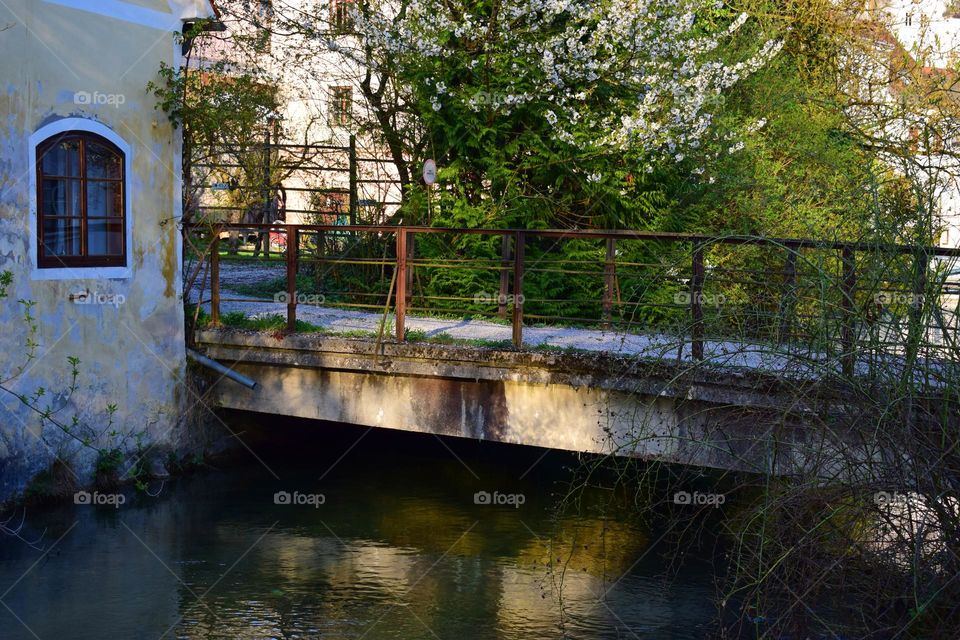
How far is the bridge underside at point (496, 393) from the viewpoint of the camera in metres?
9.54

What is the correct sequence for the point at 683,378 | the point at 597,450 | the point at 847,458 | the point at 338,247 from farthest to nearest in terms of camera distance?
the point at 338,247
the point at 597,450
the point at 683,378
the point at 847,458

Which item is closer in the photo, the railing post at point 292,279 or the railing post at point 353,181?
the railing post at point 292,279

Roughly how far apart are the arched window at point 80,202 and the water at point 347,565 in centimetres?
265

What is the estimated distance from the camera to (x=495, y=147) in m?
15.3

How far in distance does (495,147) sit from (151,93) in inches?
192

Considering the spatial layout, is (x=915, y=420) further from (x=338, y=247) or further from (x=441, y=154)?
(x=338, y=247)

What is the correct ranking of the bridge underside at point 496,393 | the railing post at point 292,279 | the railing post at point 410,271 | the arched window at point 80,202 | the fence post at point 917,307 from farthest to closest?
the railing post at point 410,271 < the railing post at point 292,279 < the arched window at point 80,202 < the bridge underside at point 496,393 < the fence post at point 917,307

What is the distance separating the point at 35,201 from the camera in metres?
11.0

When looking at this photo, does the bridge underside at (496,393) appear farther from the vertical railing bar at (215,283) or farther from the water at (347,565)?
the water at (347,565)

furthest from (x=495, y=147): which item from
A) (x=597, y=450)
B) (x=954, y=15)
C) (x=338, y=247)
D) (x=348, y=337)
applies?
(x=954, y=15)

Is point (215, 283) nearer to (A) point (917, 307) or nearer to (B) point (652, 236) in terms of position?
(B) point (652, 236)

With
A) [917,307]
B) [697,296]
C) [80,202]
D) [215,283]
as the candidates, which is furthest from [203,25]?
[917,307]

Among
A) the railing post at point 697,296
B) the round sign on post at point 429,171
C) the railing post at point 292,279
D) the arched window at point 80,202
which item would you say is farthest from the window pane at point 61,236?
the railing post at point 697,296

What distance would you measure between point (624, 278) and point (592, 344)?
144 inches
